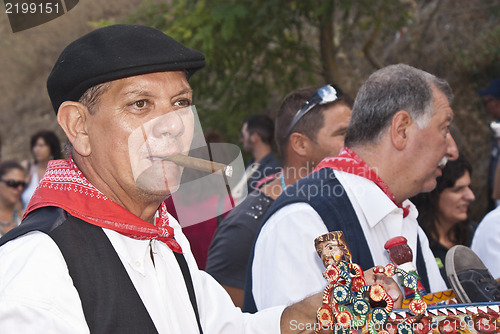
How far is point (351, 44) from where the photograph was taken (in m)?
12.2

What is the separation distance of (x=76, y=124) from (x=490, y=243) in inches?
89.5

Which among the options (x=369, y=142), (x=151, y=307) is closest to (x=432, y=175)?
(x=369, y=142)

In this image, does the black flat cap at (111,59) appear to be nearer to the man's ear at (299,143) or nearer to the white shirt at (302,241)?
the white shirt at (302,241)

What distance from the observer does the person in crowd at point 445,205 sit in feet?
14.4

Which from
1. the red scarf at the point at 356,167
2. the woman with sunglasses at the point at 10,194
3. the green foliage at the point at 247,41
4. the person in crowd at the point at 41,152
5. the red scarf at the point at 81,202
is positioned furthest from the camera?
the person in crowd at the point at 41,152

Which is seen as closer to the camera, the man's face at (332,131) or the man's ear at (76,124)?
the man's ear at (76,124)

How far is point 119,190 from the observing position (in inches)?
69.2

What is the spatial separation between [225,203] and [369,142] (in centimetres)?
78

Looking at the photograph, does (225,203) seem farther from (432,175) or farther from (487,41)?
(487,41)

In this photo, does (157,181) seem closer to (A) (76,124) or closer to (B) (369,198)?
(A) (76,124)

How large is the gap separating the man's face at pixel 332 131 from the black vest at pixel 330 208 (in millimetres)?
1046

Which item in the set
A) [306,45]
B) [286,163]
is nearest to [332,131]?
[286,163]

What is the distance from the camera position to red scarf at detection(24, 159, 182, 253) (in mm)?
1606

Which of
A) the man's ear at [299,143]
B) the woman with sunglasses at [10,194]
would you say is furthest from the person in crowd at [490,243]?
the woman with sunglasses at [10,194]
